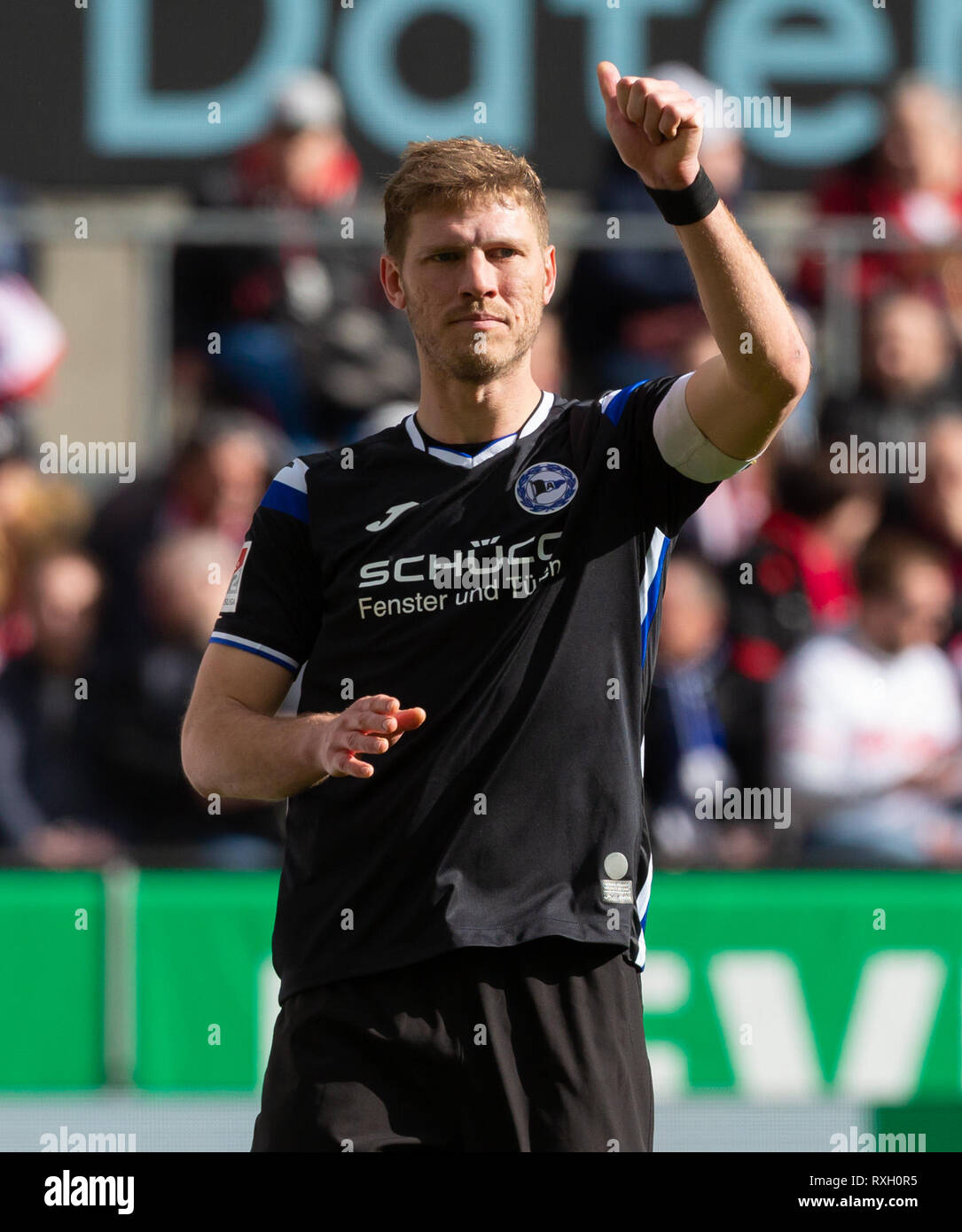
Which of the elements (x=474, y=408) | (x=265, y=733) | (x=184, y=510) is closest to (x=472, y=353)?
(x=474, y=408)

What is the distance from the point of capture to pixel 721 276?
2.89 metres

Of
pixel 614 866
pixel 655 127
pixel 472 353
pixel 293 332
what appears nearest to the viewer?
pixel 655 127

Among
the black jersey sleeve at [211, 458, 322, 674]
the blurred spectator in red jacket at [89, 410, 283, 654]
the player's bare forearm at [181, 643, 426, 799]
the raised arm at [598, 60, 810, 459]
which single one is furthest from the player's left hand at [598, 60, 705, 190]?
the blurred spectator in red jacket at [89, 410, 283, 654]

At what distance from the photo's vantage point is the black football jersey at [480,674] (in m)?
2.96

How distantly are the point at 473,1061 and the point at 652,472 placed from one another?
1.05 meters

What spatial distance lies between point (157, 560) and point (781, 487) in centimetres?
252

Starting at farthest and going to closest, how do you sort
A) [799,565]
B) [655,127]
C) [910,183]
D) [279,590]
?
[910,183] < [799,565] < [279,590] < [655,127]

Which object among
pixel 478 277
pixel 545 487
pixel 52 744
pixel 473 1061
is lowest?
pixel 473 1061

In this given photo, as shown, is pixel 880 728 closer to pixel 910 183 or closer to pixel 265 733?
pixel 910 183

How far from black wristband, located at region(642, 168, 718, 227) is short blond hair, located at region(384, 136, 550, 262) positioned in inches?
13.7

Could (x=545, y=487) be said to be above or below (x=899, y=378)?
below

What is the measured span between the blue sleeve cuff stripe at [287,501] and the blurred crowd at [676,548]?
332cm
